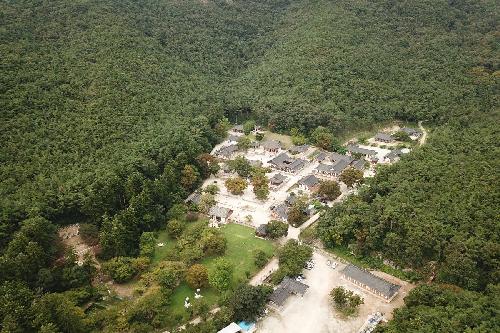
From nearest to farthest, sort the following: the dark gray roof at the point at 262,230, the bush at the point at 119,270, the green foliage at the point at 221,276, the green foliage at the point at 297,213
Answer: the green foliage at the point at 221,276 < the bush at the point at 119,270 < the dark gray roof at the point at 262,230 < the green foliage at the point at 297,213

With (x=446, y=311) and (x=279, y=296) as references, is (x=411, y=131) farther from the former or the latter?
(x=279, y=296)

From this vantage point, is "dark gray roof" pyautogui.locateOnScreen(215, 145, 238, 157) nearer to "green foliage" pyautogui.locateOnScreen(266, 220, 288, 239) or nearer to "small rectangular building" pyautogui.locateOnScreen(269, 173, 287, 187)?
"small rectangular building" pyautogui.locateOnScreen(269, 173, 287, 187)

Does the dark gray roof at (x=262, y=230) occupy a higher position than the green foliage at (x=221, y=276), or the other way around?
the green foliage at (x=221, y=276)

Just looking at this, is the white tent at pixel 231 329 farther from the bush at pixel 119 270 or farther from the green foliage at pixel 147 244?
the green foliage at pixel 147 244

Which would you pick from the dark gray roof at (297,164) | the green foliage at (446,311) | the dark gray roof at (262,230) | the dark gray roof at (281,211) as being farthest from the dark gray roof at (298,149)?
the green foliage at (446,311)

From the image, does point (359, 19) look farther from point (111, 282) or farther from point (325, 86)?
point (111, 282)

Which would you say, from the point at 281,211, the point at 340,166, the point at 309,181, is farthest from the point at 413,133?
the point at 281,211

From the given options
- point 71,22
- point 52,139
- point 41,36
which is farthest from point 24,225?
point 71,22
